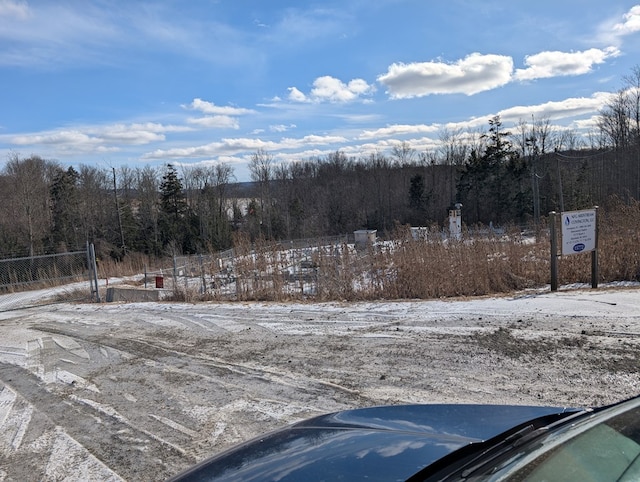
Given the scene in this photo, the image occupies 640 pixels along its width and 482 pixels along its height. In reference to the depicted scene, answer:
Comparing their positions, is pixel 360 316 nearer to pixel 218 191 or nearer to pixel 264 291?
pixel 264 291

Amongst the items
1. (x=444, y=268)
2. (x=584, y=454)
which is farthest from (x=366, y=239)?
(x=584, y=454)

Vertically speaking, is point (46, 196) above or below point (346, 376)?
above

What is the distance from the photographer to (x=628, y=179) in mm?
54844

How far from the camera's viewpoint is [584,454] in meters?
1.51

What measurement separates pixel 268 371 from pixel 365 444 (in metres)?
3.81

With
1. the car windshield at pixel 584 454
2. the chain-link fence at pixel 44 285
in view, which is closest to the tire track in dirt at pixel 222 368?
the car windshield at pixel 584 454

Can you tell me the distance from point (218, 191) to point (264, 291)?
202 feet

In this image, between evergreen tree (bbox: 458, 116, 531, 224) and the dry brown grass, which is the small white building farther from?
evergreen tree (bbox: 458, 116, 531, 224)

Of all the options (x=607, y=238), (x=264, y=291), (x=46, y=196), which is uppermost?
(x=46, y=196)

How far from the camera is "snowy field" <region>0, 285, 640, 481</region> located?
417 centimetres

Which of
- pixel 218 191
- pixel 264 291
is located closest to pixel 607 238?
pixel 264 291

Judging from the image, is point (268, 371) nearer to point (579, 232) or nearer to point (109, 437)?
point (109, 437)

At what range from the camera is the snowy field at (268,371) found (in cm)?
417

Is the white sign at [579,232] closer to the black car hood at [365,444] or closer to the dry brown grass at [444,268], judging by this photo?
the dry brown grass at [444,268]
